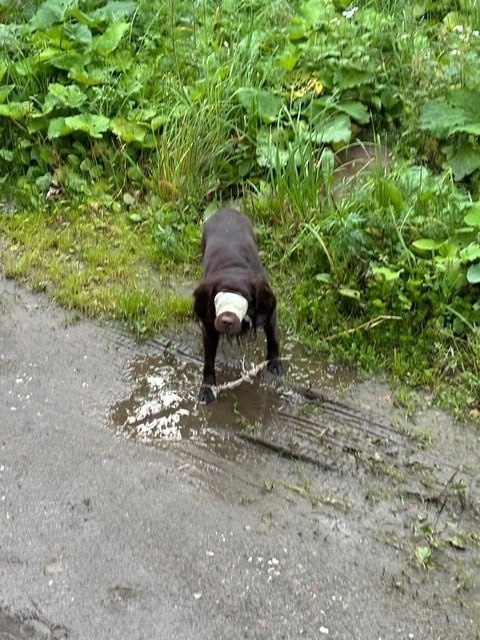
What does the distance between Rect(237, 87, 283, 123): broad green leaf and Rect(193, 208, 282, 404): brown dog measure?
63.8 inches

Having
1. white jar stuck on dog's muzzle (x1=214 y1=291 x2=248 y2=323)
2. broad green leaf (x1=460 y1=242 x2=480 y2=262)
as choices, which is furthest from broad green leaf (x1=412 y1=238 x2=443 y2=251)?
white jar stuck on dog's muzzle (x1=214 y1=291 x2=248 y2=323)

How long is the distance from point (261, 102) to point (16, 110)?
1971 mm

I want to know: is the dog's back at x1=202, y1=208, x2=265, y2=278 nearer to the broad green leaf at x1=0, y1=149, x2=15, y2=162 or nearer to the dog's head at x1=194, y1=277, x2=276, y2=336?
the dog's head at x1=194, y1=277, x2=276, y2=336

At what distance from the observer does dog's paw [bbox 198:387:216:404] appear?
454 centimetres

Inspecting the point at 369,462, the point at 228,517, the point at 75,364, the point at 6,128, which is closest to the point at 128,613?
the point at 228,517

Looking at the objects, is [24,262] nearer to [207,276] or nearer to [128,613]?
[207,276]

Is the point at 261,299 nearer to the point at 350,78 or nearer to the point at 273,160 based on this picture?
the point at 273,160

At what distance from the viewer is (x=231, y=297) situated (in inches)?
164

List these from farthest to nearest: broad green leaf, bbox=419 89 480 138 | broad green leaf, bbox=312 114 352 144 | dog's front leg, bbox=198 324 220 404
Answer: broad green leaf, bbox=312 114 352 144 < broad green leaf, bbox=419 89 480 138 < dog's front leg, bbox=198 324 220 404

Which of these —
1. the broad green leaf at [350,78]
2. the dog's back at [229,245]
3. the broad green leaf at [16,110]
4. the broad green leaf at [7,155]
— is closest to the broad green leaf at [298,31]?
the broad green leaf at [350,78]

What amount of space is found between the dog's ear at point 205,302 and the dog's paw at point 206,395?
39 centimetres

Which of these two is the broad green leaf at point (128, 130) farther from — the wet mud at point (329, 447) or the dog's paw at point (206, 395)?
the dog's paw at point (206, 395)

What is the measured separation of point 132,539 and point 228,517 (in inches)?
16.9

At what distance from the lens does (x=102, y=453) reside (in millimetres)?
4207
